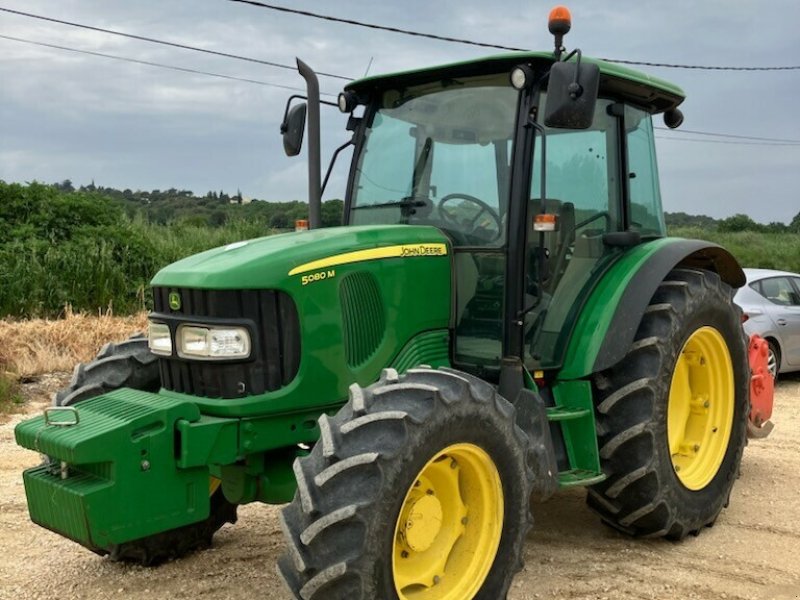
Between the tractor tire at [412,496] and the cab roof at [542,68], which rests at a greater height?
the cab roof at [542,68]

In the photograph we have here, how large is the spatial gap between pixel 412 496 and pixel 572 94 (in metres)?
1.80

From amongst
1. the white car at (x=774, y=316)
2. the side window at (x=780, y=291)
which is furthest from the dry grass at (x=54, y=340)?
the side window at (x=780, y=291)

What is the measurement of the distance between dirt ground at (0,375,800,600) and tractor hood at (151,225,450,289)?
1456 mm

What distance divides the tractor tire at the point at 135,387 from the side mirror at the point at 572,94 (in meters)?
2.26

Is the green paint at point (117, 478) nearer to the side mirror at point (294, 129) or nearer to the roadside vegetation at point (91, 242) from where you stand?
the side mirror at point (294, 129)

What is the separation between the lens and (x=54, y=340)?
393 inches

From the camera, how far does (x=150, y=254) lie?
13914 millimetres

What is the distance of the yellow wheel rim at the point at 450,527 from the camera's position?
345cm

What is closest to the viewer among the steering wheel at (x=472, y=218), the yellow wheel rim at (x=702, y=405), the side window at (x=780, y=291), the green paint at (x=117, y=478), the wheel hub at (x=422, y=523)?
the green paint at (x=117, y=478)

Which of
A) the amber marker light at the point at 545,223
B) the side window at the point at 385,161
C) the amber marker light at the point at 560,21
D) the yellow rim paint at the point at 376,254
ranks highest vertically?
the amber marker light at the point at 560,21

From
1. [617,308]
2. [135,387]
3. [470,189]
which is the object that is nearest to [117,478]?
[135,387]

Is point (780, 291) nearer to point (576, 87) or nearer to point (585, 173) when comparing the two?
point (585, 173)

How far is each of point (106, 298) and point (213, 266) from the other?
929 cm

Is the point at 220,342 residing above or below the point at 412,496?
above
